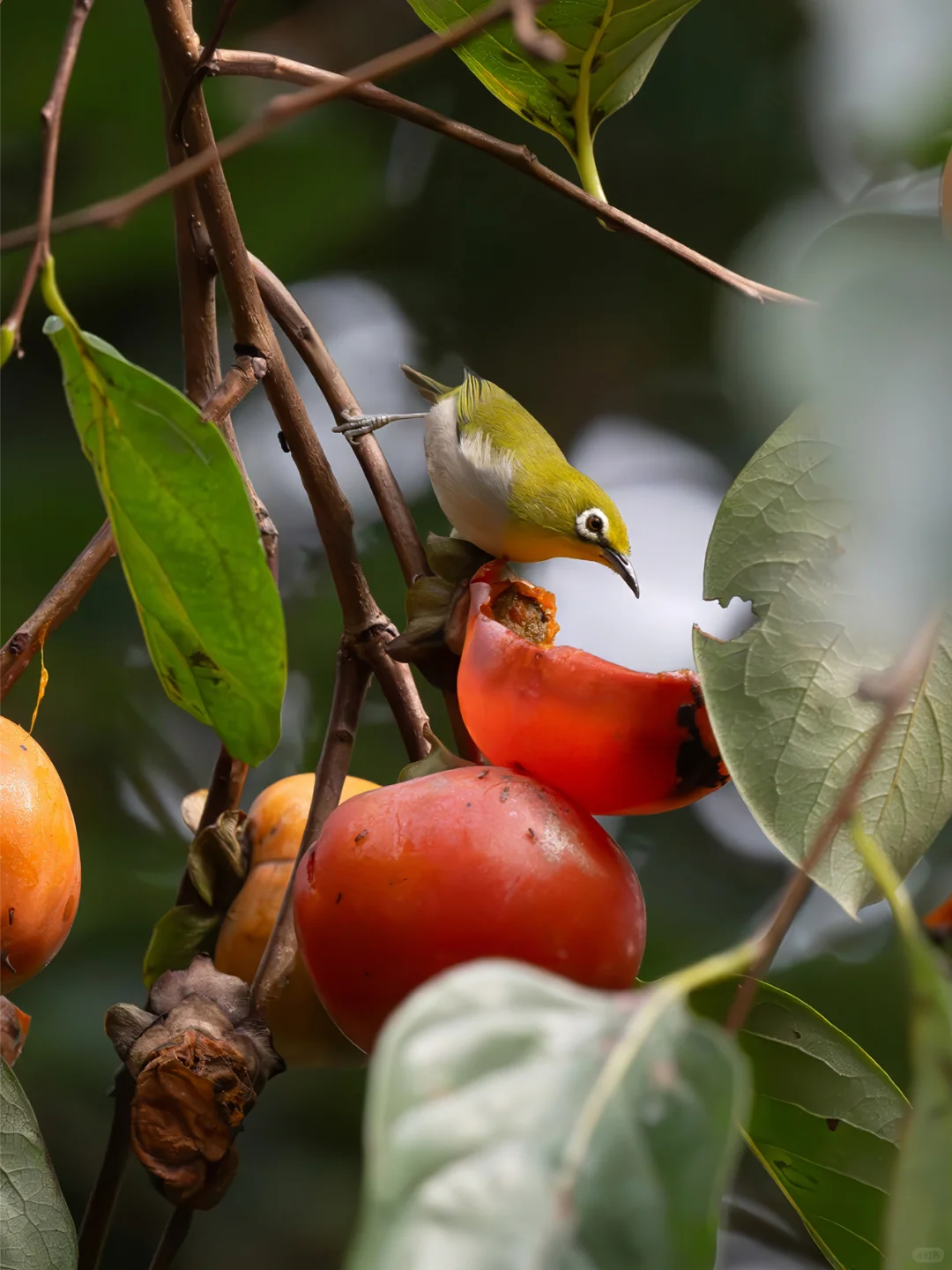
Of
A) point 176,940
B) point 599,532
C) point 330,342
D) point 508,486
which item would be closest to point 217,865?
point 176,940

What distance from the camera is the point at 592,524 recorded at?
88cm

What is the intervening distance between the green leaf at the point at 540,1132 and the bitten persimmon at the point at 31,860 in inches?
11.5

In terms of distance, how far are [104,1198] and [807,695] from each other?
0.38m

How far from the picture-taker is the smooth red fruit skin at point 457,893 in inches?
17.2

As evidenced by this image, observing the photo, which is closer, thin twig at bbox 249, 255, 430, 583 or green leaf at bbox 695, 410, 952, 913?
green leaf at bbox 695, 410, 952, 913

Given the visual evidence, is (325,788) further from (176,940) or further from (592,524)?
(592,524)

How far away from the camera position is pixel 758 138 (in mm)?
1520

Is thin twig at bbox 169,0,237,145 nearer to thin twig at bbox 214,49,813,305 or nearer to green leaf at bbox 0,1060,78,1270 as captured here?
thin twig at bbox 214,49,813,305

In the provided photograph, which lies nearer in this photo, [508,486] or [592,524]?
[508,486]

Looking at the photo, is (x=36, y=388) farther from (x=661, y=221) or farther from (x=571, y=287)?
(x=661, y=221)

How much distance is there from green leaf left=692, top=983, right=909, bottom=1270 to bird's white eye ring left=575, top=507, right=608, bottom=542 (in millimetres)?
404

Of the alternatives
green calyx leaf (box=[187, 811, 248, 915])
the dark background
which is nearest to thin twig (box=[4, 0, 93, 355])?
green calyx leaf (box=[187, 811, 248, 915])

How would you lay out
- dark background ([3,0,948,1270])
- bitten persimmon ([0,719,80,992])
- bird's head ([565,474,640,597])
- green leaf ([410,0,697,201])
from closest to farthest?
1. bitten persimmon ([0,719,80,992])
2. green leaf ([410,0,697,201])
3. bird's head ([565,474,640,597])
4. dark background ([3,0,948,1270])

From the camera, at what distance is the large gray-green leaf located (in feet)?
1.46
